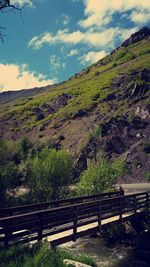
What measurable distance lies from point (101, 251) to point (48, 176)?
14.7 metres

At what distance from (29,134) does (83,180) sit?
83.9 m

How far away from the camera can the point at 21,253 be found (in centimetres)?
1566

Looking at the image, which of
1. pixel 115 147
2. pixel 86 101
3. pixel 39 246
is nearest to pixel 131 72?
pixel 86 101

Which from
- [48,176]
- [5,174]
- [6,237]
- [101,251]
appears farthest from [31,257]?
[5,174]

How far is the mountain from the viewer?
87625 millimetres

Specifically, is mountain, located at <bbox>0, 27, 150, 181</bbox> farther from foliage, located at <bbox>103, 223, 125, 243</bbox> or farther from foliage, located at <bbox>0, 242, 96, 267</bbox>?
foliage, located at <bbox>0, 242, 96, 267</bbox>

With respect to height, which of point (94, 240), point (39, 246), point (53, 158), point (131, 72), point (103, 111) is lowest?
point (94, 240)

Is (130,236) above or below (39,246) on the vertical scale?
→ below

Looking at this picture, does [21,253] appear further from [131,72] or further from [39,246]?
[131,72]

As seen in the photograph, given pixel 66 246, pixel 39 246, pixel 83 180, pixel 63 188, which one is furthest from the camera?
pixel 63 188

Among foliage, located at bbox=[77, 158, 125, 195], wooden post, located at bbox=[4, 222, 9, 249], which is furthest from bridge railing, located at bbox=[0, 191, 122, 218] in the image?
wooden post, located at bbox=[4, 222, 9, 249]

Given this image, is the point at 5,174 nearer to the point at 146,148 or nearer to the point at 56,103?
the point at 146,148

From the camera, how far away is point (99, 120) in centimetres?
10606

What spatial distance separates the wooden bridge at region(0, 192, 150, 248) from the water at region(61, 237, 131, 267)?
200 centimetres
